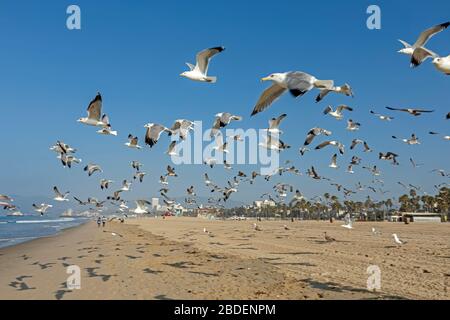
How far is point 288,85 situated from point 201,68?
148 inches

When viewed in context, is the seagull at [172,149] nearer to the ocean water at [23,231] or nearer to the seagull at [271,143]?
the seagull at [271,143]

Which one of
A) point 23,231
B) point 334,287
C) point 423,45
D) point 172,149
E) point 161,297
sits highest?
point 423,45

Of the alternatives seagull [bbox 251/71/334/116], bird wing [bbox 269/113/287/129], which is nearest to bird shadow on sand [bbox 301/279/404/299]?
seagull [bbox 251/71/334/116]

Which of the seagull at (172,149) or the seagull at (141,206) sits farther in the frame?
the seagull at (141,206)

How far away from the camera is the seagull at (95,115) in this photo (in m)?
13.8

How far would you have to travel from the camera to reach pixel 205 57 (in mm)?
11758

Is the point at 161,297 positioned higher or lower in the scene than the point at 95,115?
lower

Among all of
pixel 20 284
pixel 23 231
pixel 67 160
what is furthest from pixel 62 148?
pixel 23 231

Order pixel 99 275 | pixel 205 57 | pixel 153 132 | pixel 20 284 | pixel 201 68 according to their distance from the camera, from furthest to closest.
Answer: pixel 153 132, pixel 99 275, pixel 20 284, pixel 201 68, pixel 205 57

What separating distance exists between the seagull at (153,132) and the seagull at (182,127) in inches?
11.8

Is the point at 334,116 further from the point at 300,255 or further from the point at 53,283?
the point at 53,283

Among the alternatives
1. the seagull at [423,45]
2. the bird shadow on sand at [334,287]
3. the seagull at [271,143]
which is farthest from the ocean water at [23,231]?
the seagull at [423,45]

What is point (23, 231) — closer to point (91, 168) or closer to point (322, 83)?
point (91, 168)
